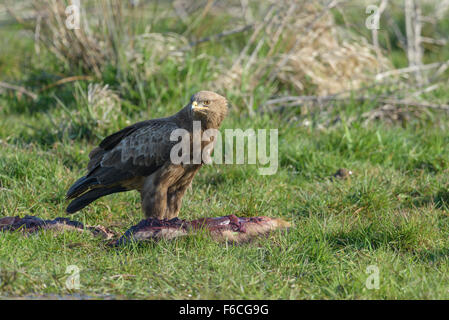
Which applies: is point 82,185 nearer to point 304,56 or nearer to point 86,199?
point 86,199

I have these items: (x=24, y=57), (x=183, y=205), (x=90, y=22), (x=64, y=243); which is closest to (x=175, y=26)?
(x=90, y=22)

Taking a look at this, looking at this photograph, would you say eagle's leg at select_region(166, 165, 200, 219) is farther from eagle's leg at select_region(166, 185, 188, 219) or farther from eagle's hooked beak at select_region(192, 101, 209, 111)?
eagle's hooked beak at select_region(192, 101, 209, 111)

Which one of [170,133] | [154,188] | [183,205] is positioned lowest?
[183,205]

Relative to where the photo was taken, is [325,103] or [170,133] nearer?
[170,133]

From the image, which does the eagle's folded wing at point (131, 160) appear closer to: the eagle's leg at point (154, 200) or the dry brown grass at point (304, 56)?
the eagle's leg at point (154, 200)

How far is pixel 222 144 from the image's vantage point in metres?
6.43

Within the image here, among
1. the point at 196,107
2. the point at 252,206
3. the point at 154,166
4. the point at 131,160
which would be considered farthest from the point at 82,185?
the point at 252,206

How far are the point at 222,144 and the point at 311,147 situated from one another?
3.05 feet

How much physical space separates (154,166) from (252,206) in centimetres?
91

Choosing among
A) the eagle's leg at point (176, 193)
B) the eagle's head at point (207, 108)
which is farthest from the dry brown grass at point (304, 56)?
the eagle's leg at point (176, 193)

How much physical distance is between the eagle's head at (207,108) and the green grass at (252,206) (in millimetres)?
768

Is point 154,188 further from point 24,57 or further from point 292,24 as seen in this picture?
point 24,57

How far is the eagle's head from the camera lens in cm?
494

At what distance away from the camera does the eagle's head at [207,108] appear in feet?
16.2
